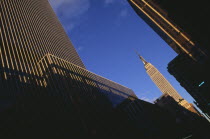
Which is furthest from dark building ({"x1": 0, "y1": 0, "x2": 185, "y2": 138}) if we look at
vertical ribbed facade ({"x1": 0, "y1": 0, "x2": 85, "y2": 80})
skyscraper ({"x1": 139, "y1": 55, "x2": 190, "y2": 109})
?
skyscraper ({"x1": 139, "y1": 55, "x2": 190, "y2": 109})

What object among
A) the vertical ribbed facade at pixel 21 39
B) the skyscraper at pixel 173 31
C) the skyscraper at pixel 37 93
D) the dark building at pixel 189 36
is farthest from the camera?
the vertical ribbed facade at pixel 21 39

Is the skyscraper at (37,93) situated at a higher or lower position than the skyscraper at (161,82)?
lower

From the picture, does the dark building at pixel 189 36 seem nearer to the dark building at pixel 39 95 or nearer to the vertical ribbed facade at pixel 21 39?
the dark building at pixel 39 95

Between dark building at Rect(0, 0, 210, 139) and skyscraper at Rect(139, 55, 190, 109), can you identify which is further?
skyscraper at Rect(139, 55, 190, 109)

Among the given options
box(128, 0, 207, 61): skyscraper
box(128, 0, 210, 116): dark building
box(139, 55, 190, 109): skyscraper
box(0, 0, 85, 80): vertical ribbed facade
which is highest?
box(139, 55, 190, 109): skyscraper

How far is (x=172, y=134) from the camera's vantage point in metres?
45.3

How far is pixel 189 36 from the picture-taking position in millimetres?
25328

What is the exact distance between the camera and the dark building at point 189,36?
256 inches

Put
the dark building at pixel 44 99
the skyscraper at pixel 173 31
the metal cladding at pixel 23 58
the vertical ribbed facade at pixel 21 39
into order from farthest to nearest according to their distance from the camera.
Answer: the vertical ribbed facade at pixel 21 39
the skyscraper at pixel 173 31
the metal cladding at pixel 23 58
the dark building at pixel 44 99

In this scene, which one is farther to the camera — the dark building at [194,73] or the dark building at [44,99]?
the dark building at [44,99]

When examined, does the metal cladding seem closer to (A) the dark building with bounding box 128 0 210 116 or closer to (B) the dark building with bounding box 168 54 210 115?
(B) the dark building with bounding box 168 54 210 115

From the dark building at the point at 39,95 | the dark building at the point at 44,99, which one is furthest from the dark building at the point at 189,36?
the dark building at the point at 39,95

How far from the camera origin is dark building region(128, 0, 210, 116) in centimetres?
650

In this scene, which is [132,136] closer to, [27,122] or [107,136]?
[107,136]
